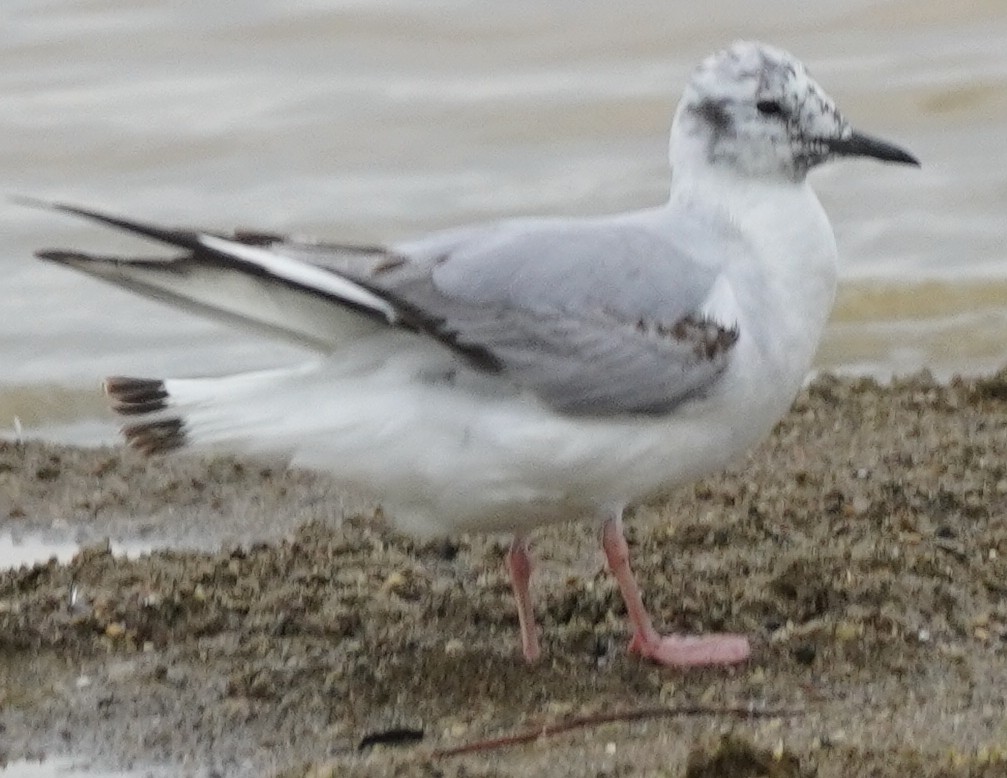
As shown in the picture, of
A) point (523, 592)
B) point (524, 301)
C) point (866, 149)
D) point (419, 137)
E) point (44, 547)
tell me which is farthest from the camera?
point (419, 137)

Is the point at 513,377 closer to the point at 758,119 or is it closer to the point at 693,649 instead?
the point at 693,649

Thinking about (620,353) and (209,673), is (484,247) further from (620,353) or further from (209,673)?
(209,673)

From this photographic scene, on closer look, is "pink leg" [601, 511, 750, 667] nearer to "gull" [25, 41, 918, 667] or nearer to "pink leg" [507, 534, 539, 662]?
"gull" [25, 41, 918, 667]

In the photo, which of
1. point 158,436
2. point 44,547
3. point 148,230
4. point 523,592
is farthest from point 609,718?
point 44,547

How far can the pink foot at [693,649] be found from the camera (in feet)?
16.8

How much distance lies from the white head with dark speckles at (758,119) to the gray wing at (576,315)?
0.44 metres

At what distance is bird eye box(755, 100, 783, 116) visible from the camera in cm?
543

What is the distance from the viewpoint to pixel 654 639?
5203mm

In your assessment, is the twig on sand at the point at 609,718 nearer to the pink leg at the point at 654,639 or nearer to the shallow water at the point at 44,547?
the pink leg at the point at 654,639

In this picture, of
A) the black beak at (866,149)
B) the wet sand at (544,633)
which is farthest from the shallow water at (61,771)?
the black beak at (866,149)

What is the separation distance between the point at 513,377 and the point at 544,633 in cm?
73

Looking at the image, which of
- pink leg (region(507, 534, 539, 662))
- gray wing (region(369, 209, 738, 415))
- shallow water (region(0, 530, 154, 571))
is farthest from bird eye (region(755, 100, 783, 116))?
shallow water (region(0, 530, 154, 571))

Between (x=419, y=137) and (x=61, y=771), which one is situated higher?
(x=61, y=771)

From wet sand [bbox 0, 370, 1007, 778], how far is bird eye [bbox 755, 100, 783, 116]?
43.4 inches
